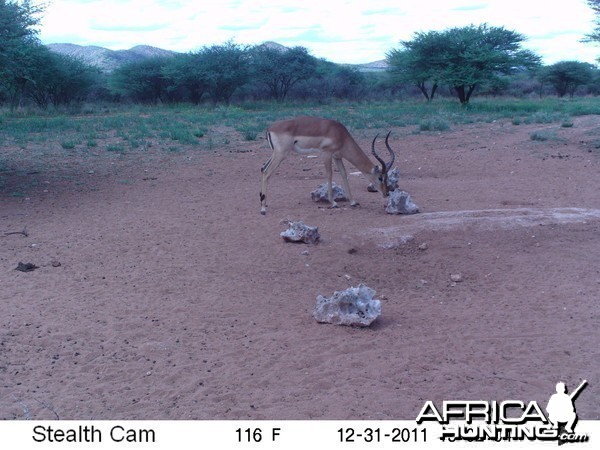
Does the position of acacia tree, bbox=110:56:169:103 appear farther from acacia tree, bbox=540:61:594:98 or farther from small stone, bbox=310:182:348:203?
small stone, bbox=310:182:348:203

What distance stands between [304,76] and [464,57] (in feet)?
52.4

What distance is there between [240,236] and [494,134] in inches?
493

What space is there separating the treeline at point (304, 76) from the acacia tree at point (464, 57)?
54mm

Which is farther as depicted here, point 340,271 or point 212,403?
point 340,271

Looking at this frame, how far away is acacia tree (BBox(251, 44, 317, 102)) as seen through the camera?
47125 millimetres

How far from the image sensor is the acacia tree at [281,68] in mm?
47125

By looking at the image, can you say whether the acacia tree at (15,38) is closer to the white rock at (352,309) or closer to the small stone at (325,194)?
the small stone at (325,194)

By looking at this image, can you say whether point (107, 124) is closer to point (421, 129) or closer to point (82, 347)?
point (421, 129)

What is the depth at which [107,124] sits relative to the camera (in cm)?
2514

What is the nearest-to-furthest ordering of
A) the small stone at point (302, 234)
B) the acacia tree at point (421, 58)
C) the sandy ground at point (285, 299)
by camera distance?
the sandy ground at point (285, 299), the small stone at point (302, 234), the acacia tree at point (421, 58)

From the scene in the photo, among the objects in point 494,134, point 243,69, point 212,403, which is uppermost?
point 243,69

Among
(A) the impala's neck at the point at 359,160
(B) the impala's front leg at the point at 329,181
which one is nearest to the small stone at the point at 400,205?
(B) the impala's front leg at the point at 329,181

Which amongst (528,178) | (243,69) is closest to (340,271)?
(528,178)

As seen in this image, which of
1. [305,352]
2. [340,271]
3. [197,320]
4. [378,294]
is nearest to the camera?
[305,352]
